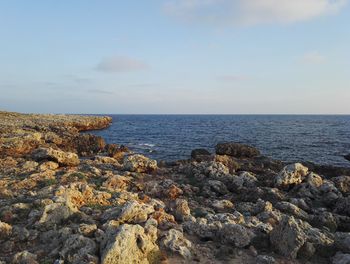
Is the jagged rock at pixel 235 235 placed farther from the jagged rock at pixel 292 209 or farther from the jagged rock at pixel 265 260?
the jagged rock at pixel 292 209

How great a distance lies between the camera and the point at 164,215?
15891mm

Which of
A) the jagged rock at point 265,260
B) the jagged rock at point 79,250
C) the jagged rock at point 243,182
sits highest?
the jagged rock at point 79,250

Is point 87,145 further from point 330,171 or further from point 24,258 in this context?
point 24,258

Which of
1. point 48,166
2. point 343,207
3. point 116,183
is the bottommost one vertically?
point 343,207

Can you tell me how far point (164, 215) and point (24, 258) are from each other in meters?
6.21

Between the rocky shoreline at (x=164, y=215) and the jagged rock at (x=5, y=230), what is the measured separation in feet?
0.12

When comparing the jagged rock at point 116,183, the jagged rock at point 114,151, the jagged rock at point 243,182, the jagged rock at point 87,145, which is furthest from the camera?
the jagged rock at point 87,145

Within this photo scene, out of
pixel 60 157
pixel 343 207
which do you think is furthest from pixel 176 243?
pixel 60 157

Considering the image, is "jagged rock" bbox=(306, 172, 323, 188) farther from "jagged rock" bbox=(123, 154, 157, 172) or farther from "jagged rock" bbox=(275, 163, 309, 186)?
"jagged rock" bbox=(123, 154, 157, 172)

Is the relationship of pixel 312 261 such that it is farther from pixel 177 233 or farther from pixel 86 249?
pixel 86 249

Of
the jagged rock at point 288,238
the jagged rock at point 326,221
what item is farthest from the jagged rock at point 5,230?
the jagged rock at point 326,221

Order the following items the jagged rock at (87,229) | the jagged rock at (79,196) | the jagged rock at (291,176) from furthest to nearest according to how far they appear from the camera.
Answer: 1. the jagged rock at (291,176)
2. the jagged rock at (79,196)
3. the jagged rock at (87,229)

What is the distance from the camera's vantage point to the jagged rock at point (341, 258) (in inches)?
491

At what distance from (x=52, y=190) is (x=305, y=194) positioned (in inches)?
617
